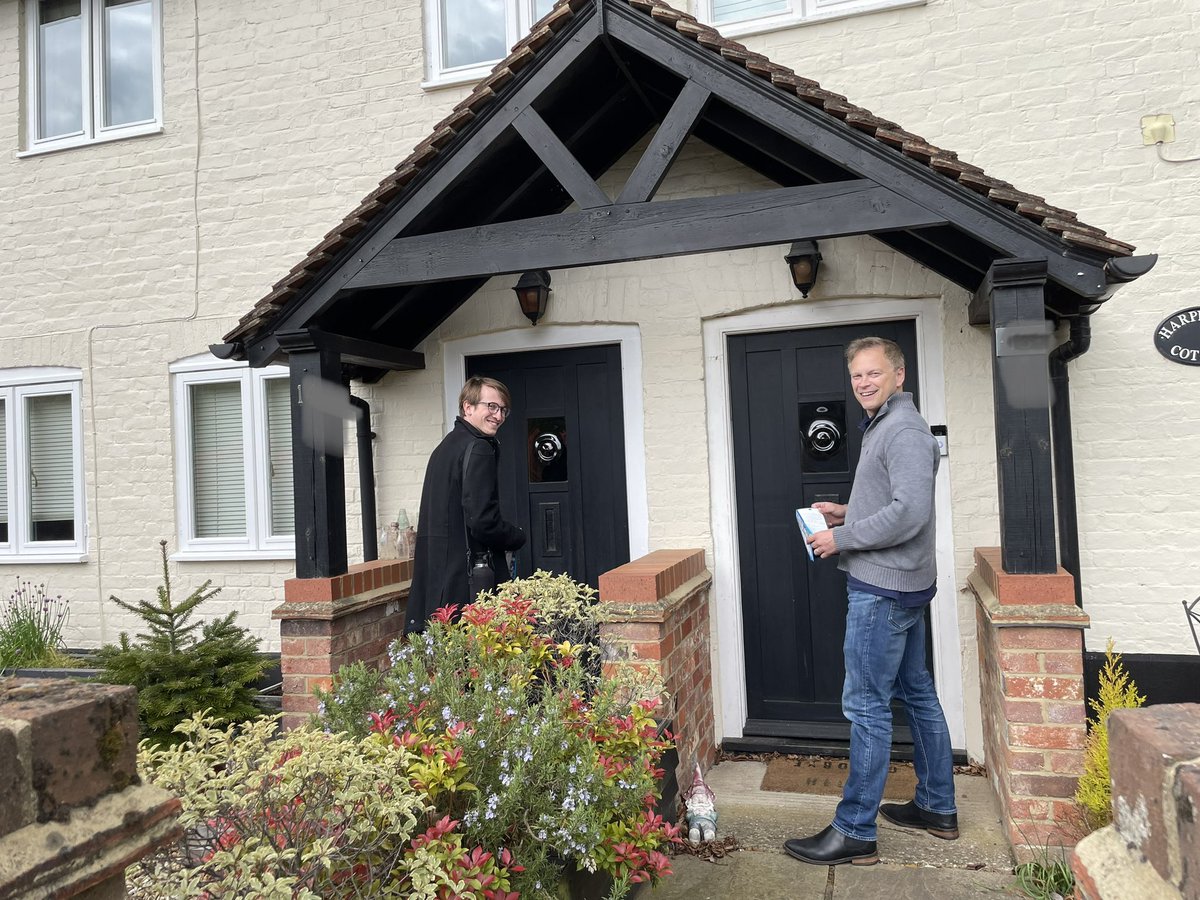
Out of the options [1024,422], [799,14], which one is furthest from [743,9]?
[1024,422]

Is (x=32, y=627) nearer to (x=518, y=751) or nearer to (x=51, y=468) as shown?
(x=51, y=468)

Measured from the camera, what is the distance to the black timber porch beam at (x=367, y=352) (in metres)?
4.24

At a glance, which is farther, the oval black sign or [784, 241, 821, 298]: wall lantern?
[784, 241, 821, 298]: wall lantern

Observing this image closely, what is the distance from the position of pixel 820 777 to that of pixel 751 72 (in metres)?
3.46

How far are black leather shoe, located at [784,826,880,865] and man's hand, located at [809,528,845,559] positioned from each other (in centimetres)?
113

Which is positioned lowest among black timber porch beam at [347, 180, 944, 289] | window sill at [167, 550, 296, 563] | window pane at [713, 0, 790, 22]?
window sill at [167, 550, 296, 563]

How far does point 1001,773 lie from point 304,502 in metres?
3.42

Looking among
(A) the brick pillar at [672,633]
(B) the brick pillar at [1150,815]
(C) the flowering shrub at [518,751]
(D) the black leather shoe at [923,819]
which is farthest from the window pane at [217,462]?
(B) the brick pillar at [1150,815]

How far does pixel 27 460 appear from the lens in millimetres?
6562

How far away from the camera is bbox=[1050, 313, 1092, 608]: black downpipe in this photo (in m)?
4.38

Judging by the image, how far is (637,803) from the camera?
2602mm

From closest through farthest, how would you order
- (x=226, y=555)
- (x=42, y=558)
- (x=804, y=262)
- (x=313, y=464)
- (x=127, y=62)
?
(x=313, y=464) < (x=804, y=262) < (x=226, y=555) < (x=42, y=558) < (x=127, y=62)

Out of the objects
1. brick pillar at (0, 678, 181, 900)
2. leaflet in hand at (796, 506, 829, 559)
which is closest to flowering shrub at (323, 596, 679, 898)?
leaflet in hand at (796, 506, 829, 559)

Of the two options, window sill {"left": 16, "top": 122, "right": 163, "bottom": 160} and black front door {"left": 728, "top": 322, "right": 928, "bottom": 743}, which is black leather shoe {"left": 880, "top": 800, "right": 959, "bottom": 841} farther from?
window sill {"left": 16, "top": 122, "right": 163, "bottom": 160}
